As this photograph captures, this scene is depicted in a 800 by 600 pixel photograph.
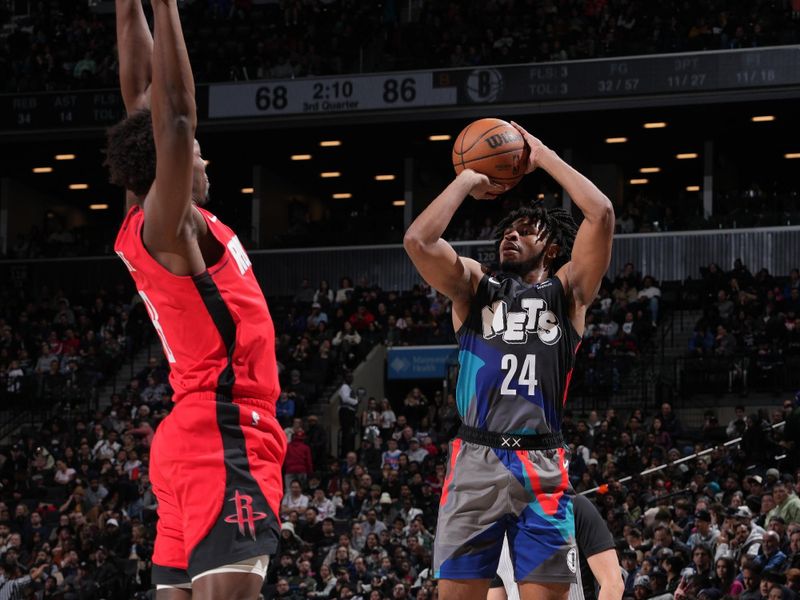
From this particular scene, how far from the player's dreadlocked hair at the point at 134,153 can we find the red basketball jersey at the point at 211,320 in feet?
0.50

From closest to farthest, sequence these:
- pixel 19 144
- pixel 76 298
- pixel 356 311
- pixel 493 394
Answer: pixel 493 394
pixel 356 311
pixel 76 298
pixel 19 144

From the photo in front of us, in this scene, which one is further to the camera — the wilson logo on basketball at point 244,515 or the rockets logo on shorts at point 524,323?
the rockets logo on shorts at point 524,323

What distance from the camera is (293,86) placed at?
1216 inches

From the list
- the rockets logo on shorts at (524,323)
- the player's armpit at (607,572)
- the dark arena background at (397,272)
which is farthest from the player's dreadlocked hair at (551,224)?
the dark arena background at (397,272)

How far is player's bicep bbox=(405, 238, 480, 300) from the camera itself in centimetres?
577

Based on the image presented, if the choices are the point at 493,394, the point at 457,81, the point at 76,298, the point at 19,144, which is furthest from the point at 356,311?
the point at 493,394

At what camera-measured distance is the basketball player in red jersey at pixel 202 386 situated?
13.2 feet

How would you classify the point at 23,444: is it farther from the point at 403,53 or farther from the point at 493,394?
the point at 493,394

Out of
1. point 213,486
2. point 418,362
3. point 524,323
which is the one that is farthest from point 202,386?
point 418,362

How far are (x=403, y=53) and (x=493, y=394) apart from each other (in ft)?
85.6

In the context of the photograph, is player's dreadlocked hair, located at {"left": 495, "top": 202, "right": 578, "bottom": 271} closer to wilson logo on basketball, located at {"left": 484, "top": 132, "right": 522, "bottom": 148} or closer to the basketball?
the basketball

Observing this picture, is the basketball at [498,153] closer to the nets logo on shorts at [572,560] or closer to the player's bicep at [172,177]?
the nets logo on shorts at [572,560]

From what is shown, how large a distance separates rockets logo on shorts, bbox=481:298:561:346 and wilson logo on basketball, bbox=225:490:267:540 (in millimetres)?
2031

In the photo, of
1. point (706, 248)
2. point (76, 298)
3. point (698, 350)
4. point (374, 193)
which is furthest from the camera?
point (374, 193)
